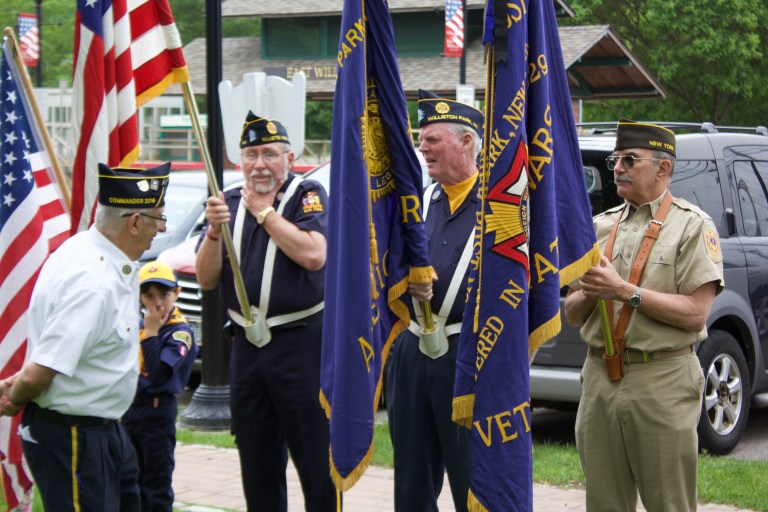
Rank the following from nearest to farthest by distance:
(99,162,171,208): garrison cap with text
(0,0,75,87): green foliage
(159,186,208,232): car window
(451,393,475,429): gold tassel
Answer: (451,393,475,429): gold tassel → (99,162,171,208): garrison cap with text → (159,186,208,232): car window → (0,0,75,87): green foliage

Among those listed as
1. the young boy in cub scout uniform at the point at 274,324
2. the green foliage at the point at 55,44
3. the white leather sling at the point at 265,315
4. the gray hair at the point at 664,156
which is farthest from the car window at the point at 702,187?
the green foliage at the point at 55,44

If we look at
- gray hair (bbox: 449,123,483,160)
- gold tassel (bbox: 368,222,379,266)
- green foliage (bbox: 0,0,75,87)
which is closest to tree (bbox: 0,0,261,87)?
green foliage (bbox: 0,0,75,87)

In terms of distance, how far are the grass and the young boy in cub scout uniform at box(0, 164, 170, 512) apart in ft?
8.92

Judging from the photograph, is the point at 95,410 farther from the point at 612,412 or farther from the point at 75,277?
the point at 612,412

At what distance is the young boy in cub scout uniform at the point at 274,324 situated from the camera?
5574 mm

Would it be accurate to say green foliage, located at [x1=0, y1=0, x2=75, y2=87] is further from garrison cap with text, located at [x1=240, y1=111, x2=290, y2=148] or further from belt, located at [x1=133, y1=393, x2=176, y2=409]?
garrison cap with text, located at [x1=240, y1=111, x2=290, y2=148]

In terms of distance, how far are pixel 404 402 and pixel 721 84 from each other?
25.2m

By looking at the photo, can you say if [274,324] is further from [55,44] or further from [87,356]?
[55,44]

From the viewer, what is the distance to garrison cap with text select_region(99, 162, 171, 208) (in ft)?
15.9

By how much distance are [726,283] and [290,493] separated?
365 centimetres

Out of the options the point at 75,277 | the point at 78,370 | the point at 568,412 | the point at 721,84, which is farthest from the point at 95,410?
the point at 721,84

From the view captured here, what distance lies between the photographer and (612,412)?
5.02 meters

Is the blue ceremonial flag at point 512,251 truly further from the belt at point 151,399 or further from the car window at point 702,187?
the car window at point 702,187

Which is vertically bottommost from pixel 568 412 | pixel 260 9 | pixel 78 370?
pixel 568 412
